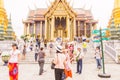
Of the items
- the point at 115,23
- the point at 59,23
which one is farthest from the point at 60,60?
the point at 59,23

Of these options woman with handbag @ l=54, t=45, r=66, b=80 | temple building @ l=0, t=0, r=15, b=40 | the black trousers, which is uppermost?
temple building @ l=0, t=0, r=15, b=40

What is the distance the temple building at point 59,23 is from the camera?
1703 inches

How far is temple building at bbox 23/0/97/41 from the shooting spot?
142ft

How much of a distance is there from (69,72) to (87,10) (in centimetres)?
4945

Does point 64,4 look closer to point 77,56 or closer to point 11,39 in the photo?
point 11,39


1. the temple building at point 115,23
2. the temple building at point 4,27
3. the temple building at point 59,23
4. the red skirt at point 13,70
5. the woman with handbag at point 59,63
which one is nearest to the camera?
the woman with handbag at point 59,63

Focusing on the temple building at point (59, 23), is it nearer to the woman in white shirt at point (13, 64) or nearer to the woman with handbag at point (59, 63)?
the woman in white shirt at point (13, 64)

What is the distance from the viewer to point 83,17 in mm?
50469

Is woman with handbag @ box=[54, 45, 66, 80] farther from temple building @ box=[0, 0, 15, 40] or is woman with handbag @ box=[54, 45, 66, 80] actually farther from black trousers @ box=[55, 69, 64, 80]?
temple building @ box=[0, 0, 15, 40]

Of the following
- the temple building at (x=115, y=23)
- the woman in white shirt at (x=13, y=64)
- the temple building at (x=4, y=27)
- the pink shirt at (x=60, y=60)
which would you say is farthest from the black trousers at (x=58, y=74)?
the temple building at (x=4, y=27)

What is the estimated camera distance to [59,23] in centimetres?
4572

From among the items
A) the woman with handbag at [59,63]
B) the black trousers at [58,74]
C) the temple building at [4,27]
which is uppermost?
the temple building at [4,27]

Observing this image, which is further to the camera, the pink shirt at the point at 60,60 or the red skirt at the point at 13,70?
the red skirt at the point at 13,70

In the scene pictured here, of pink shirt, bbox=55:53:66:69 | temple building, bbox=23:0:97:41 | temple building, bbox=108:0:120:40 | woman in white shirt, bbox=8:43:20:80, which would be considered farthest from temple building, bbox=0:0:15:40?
pink shirt, bbox=55:53:66:69
